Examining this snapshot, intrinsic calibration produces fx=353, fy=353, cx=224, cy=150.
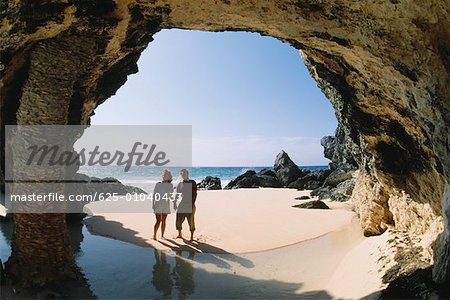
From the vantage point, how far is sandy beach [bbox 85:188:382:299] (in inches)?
294

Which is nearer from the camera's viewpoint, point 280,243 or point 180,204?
point 280,243

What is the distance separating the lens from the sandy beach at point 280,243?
7461 millimetres

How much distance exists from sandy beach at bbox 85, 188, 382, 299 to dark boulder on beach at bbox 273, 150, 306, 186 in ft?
59.6

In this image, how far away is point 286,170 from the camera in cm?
3606

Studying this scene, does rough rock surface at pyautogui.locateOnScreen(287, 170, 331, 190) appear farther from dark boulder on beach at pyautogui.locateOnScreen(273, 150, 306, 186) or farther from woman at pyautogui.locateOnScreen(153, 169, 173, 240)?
woman at pyautogui.locateOnScreen(153, 169, 173, 240)

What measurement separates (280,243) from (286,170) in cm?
2573

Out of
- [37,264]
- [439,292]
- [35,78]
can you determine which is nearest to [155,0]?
[35,78]

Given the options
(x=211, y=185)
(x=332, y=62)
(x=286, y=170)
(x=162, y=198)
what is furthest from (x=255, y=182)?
(x=332, y=62)

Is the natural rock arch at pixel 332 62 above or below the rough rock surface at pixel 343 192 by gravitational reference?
above

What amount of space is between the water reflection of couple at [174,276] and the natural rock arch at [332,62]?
1.96 m

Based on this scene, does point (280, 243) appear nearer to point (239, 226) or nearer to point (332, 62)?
point (239, 226)

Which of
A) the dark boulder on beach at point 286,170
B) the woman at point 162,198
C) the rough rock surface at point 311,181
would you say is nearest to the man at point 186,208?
the woman at point 162,198

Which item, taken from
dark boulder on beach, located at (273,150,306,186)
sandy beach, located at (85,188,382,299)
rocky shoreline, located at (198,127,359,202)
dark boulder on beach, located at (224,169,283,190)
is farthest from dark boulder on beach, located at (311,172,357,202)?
dark boulder on beach, located at (224,169,283,190)

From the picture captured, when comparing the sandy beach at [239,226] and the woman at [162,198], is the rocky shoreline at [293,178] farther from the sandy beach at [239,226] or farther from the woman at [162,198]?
the woman at [162,198]
